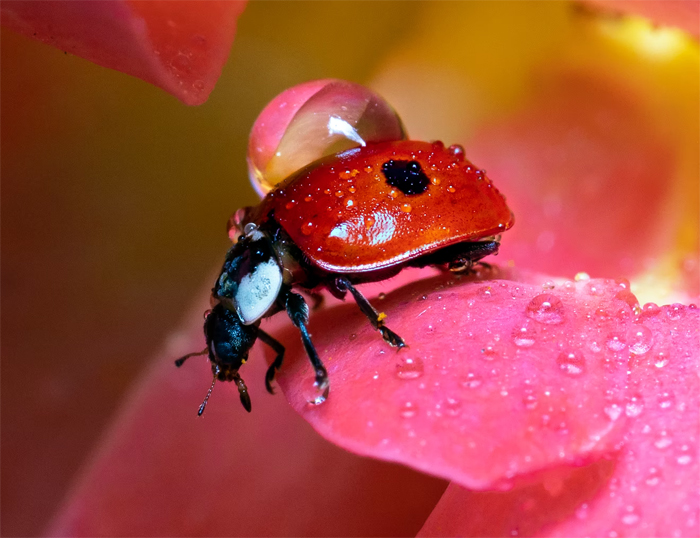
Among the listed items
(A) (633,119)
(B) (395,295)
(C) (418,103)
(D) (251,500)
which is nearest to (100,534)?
(D) (251,500)

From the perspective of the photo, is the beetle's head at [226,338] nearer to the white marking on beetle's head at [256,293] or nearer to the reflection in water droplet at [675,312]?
the white marking on beetle's head at [256,293]

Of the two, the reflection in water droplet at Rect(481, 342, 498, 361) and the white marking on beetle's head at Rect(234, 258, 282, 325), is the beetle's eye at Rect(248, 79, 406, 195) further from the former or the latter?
the reflection in water droplet at Rect(481, 342, 498, 361)

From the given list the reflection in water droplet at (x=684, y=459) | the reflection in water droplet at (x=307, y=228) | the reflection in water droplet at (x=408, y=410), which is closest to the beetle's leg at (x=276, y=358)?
the reflection in water droplet at (x=307, y=228)

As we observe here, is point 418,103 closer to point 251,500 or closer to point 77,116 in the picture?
point 77,116

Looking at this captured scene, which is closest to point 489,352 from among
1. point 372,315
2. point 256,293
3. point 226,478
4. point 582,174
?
point 372,315

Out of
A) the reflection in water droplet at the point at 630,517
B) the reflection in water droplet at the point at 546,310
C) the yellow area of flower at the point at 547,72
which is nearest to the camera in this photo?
the reflection in water droplet at the point at 630,517

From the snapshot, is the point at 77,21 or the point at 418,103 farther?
the point at 418,103
